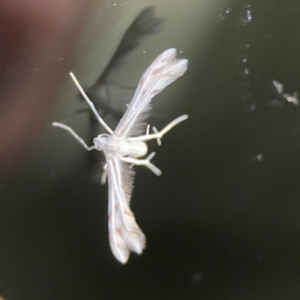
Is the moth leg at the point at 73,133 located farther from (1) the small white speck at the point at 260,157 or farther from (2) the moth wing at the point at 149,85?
(1) the small white speck at the point at 260,157

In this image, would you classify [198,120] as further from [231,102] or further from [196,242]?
[196,242]

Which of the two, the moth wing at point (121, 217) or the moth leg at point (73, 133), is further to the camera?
the moth leg at point (73, 133)

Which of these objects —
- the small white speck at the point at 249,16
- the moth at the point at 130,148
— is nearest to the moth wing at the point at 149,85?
the moth at the point at 130,148

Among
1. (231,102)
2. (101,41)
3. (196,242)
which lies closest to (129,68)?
(101,41)

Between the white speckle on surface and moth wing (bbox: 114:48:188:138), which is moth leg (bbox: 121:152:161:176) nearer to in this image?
moth wing (bbox: 114:48:188:138)

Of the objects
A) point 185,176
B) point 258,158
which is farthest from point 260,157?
point 185,176

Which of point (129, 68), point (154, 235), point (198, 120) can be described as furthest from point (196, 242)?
point (129, 68)

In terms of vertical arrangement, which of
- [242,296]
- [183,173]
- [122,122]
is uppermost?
[122,122]

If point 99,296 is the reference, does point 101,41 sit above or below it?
above
